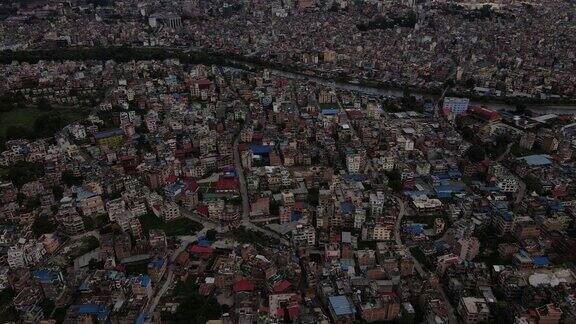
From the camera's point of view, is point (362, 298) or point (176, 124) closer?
point (362, 298)

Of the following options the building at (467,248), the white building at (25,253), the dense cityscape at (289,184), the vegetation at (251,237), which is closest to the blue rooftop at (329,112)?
the dense cityscape at (289,184)

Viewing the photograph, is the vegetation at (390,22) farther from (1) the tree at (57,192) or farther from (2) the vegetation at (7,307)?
(2) the vegetation at (7,307)

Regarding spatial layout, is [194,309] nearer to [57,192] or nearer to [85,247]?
[85,247]

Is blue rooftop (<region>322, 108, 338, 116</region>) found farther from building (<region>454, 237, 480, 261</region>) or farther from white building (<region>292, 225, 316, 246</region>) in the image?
building (<region>454, 237, 480, 261</region>)

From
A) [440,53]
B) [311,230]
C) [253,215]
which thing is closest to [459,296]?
[311,230]

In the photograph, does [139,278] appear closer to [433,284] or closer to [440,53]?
[433,284]
